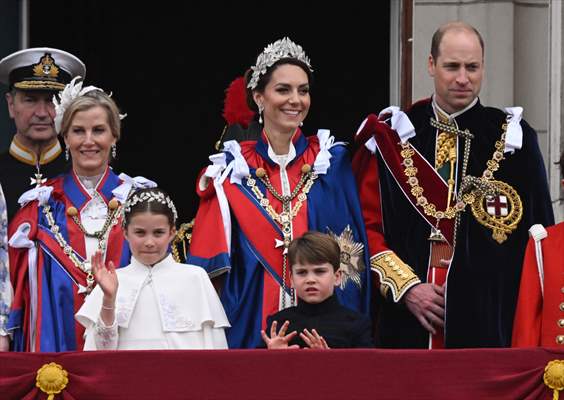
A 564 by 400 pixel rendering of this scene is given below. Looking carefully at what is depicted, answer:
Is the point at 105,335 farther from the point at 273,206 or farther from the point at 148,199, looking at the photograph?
the point at 273,206

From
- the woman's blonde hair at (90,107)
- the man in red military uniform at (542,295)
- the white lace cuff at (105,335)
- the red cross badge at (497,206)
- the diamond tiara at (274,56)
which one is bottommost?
the white lace cuff at (105,335)

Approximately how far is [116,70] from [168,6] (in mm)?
600

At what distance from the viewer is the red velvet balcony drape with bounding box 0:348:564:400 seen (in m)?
5.70

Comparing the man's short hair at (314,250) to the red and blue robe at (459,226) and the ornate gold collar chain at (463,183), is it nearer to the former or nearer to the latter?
the red and blue robe at (459,226)

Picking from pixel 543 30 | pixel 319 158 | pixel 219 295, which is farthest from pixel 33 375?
pixel 543 30

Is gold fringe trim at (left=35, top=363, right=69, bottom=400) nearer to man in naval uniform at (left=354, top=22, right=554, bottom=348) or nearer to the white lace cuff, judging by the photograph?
the white lace cuff

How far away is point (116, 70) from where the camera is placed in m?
12.3

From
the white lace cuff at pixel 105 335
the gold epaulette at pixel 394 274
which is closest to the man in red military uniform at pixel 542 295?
the gold epaulette at pixel 394 274

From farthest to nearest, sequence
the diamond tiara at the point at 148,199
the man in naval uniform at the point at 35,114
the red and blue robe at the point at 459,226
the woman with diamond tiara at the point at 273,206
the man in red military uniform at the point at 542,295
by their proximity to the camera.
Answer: the man in naval uniform at the point at 35,114, the woman with diamond tiara at the point at 273,206, the red and blue robe at the point at 459,226, the diamond tiara at the point at 148,199, the man in red military uniform at the point at 542,295

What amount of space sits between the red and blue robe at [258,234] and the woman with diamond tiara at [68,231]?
1.18ft

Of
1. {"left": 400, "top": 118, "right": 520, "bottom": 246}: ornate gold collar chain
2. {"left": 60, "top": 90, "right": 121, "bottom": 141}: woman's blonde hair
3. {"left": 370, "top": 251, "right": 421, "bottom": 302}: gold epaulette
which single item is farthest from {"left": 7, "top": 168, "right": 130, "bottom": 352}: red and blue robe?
{"left": 400, "top": 118, "right": 520, "bottom": 246}: ornate gold collar chain

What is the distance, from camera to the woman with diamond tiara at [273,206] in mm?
6672

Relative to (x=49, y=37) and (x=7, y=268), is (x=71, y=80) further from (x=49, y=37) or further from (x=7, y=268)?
(x=49, y=37)

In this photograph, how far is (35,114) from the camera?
298 inches
